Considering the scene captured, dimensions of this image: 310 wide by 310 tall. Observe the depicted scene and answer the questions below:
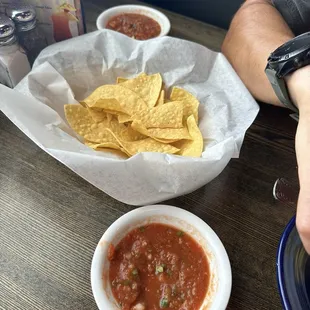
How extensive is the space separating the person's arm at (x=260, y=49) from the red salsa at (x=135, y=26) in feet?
0.98

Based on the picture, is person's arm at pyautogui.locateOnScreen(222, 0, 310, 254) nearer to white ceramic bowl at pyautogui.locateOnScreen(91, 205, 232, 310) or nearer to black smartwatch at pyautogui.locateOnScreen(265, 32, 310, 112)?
black smartwatch at pyautogui.locateOnScreen(265, 32, 310, 112)

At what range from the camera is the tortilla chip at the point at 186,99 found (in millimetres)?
1197

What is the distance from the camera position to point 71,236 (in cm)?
95

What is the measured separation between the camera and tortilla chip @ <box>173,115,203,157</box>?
106cm

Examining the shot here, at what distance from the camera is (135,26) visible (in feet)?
5.01

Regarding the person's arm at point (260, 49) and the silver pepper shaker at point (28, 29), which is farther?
the silver pepper shaker at point (28, 29)

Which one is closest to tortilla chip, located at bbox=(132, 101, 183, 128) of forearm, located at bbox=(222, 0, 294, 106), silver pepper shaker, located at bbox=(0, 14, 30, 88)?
forearm, located at bbox=(222, 0, 294, 106)

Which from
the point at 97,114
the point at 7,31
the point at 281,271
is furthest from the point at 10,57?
the point at 281,271

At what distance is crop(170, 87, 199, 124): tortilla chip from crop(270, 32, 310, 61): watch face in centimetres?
28

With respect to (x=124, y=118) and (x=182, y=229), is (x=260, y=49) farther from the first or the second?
(x=182, y=229)

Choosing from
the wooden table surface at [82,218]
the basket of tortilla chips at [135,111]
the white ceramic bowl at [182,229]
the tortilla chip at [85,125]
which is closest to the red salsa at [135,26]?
the basket of tortilla chips at [135,111]

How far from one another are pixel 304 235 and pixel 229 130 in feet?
1.59

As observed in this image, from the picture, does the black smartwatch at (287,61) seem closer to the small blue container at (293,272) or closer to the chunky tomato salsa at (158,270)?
the small blue container at (293,272)

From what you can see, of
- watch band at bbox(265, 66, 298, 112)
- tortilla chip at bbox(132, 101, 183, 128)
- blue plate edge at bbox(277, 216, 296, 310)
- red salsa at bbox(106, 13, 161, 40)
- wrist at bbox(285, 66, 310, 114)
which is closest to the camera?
blue plate edge at bbox(277, 216, 296, 310)
